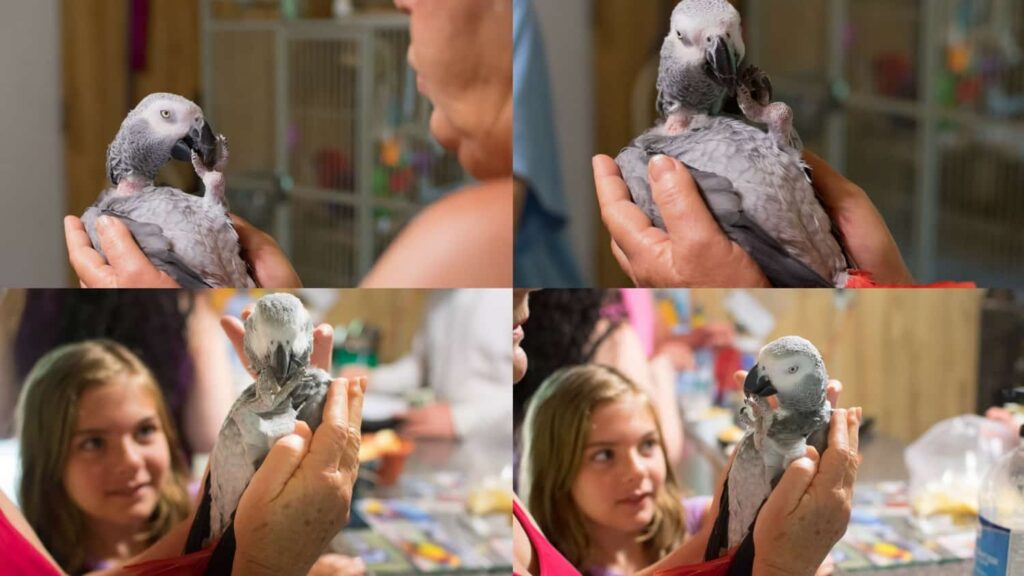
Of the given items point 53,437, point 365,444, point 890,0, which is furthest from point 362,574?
point 890,0

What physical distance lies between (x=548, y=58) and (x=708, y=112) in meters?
0.16

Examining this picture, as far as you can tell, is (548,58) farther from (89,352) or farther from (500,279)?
(89,352)

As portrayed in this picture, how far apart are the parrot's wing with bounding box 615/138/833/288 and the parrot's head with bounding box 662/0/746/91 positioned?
2.3 inches

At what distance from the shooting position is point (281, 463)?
0.85 metres

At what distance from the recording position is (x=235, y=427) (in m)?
0.88

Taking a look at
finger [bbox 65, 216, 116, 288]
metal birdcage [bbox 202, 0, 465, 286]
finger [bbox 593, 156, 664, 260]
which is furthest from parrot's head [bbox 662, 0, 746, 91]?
finger [bbox 65, 216, 116, 288]

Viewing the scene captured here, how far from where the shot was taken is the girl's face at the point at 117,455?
0.90 m

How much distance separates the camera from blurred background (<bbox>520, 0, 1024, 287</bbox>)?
2.74 ft

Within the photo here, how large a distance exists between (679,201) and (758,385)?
7.4 inches

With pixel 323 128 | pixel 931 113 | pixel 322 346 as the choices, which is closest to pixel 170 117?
pixel 323 128

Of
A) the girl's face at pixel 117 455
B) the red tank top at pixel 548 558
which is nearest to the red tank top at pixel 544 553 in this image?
the red tank top at pixel 548 558

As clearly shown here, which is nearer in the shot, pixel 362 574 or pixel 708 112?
pixel 708 112

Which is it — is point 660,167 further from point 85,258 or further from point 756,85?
point 85,258

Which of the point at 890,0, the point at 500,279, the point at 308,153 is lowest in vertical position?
the point at 500,279
